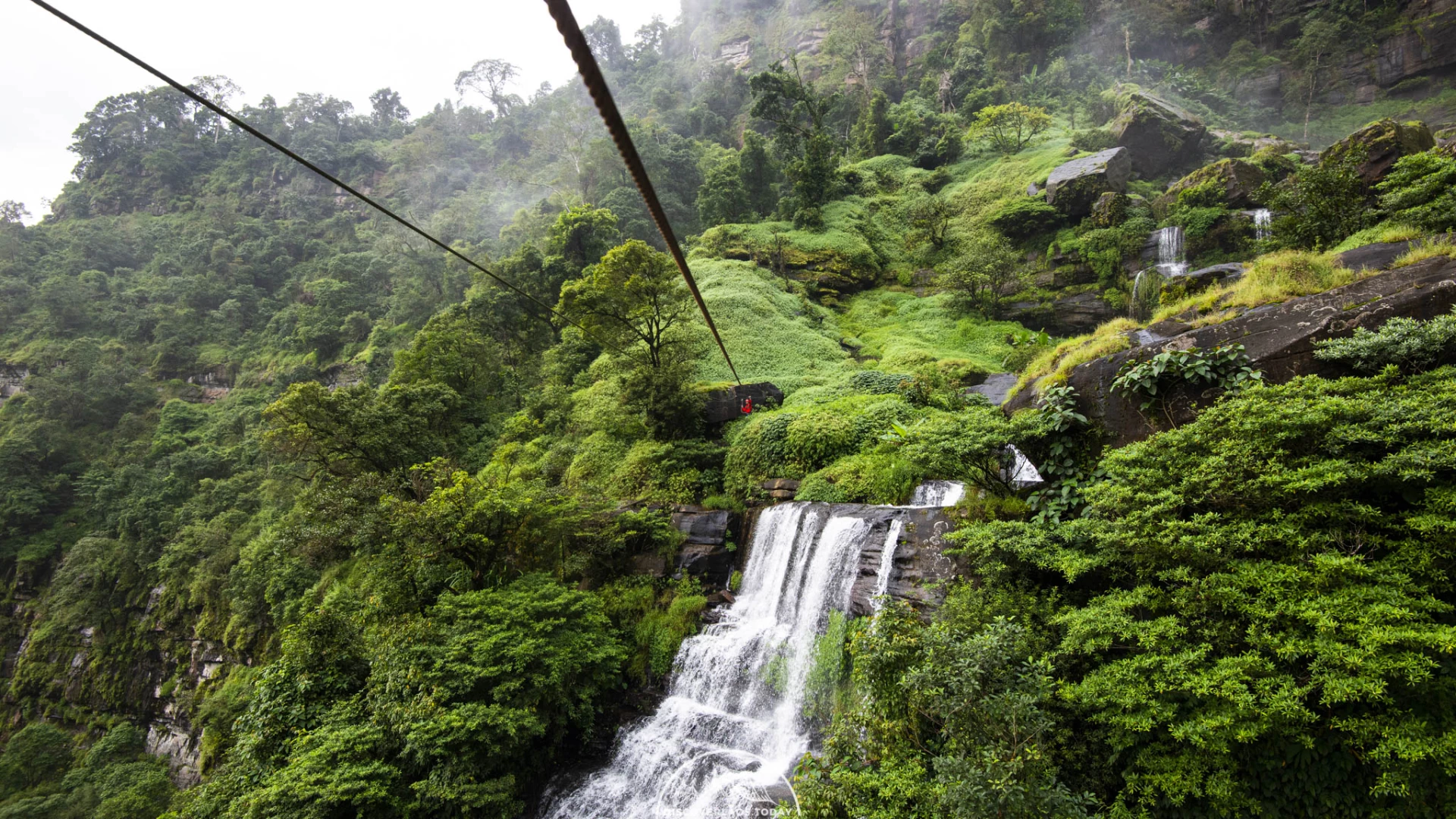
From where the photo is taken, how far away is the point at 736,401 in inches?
552

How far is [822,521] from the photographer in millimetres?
9461

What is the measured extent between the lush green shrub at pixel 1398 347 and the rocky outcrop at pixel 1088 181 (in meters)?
17.3

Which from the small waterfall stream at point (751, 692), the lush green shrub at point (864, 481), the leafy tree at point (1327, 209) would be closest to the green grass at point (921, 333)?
the lush green shrub at point (864, 481)

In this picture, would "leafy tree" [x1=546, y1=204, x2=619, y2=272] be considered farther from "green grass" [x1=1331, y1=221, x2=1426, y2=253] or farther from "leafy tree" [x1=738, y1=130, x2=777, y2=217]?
"green grass" [x1=1331, y1=221, x2=1426, y2=253]

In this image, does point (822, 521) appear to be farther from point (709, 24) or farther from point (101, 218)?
point (709, 24)

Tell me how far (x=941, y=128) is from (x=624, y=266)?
2626cm

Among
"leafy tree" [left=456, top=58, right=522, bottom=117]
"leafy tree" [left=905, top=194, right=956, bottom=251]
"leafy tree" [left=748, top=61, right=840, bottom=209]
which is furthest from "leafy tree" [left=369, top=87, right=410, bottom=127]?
"leafy tree" [left=905, top=194, right=956, bottom=251]

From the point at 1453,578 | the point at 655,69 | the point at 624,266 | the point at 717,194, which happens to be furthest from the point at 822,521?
the point at 655,69

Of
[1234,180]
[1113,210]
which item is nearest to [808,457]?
[1113,210]

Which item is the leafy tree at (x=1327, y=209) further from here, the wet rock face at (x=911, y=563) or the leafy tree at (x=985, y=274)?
the leafy tree at (x=985, y=274)

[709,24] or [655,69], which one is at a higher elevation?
[709,24]

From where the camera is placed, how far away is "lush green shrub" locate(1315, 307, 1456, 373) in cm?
423

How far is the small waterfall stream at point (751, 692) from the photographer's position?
7.02m

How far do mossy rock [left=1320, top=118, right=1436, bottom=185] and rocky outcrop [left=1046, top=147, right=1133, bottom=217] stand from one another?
9.67m
